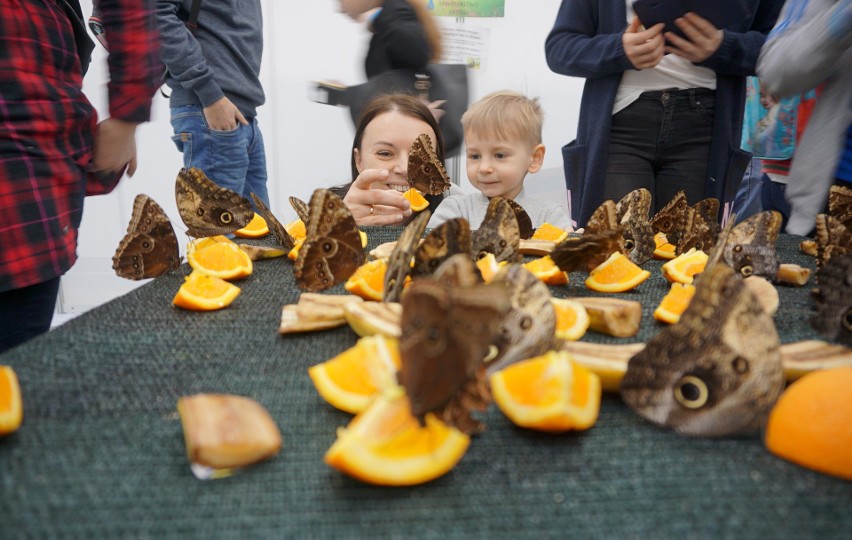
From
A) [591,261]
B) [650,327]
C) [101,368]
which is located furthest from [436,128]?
[101,368]

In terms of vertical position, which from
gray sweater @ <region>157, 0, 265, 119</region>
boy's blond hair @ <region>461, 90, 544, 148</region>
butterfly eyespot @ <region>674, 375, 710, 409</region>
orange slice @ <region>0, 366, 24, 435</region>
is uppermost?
gray sweater @ <region>157, 0, 265, 119</region>

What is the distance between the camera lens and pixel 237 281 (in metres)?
1.39

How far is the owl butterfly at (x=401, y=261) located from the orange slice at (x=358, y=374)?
26 cm

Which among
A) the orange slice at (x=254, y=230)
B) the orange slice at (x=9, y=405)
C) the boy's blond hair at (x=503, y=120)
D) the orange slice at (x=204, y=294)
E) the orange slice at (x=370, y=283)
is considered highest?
the boy's blond hair at (x=503, y=120)

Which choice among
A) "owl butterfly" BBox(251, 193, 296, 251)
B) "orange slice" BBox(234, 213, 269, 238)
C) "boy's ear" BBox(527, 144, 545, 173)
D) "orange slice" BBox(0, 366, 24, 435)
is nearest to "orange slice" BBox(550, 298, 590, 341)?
"orange slice" BBox(0, 366, 24, 435)

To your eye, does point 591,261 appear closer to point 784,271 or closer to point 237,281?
point 784,271

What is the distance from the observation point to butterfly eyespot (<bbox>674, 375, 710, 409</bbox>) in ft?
2.29

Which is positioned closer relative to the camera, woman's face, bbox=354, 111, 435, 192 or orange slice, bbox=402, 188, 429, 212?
orange slice, bbox=402, 188, 429, 212

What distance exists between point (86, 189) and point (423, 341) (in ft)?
3.81

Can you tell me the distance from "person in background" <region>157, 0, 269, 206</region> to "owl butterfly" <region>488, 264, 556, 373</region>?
205 centimetres

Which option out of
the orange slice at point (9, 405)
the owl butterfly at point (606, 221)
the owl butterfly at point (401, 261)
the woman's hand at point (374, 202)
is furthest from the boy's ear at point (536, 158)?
the orange slice at point (9, 405)

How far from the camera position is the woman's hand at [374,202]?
6.84 ft

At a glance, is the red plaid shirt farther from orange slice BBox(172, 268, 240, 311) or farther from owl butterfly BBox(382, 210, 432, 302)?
owl butterfly BBox(382, 210, 432, 302)

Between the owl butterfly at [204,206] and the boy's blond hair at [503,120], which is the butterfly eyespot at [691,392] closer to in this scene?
→ the owl butterfly at [204,206]
